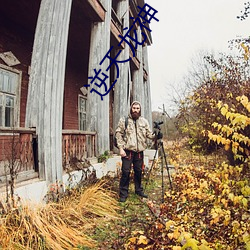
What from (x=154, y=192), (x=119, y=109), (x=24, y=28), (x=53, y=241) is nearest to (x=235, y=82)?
(x=119, y=109)

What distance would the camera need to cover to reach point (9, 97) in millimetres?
7375

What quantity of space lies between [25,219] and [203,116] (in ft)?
31.5

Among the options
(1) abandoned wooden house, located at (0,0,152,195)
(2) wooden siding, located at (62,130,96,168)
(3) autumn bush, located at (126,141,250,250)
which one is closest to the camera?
(3) autumn bush, located at (126,141,250,250)

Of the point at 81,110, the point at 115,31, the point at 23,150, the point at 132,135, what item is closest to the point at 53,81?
the point at 23,150

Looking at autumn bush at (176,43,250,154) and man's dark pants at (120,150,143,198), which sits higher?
autumn bush at (176,43,250,154)

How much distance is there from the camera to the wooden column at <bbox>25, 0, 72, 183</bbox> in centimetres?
419

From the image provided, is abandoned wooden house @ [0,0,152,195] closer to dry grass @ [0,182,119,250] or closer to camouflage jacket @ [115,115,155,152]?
dry grass @ [0,182,119,250]

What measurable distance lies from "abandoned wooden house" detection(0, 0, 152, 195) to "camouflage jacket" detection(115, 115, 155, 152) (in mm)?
1090

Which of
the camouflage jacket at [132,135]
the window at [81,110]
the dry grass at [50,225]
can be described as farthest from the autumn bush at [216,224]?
the window at [81,110]

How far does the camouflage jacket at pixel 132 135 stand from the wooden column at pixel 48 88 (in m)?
1.23

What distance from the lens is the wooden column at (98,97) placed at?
21.9ft

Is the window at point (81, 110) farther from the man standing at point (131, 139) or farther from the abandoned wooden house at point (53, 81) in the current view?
the man standing at point (131, 139)

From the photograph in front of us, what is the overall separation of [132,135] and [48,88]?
1822mm

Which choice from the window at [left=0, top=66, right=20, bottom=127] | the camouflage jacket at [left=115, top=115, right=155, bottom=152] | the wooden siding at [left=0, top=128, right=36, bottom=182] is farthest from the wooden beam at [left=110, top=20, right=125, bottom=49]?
the wooden siding at [left=0, top=128, right=36, bottom=182]
